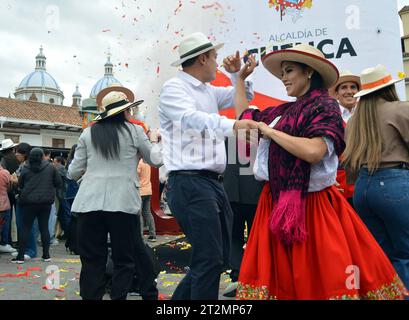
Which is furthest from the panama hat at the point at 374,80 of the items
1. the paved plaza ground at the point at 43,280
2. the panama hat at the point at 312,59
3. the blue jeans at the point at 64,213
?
the blue jeans at the point at 64,213

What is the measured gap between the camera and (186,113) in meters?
2.43

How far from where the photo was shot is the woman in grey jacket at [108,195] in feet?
10.5

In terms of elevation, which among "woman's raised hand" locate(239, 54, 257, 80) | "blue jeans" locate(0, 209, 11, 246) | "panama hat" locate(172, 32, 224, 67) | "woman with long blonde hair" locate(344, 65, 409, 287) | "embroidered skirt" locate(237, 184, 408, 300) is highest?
"panama hat" locate(172, 32, 224, 67)

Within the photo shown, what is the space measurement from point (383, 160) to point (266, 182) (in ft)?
3.45

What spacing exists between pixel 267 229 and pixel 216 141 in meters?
0.75

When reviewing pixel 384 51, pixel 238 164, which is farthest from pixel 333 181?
pixel 384 51

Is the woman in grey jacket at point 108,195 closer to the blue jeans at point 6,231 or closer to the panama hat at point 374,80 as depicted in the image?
the panama hat at point 374,80

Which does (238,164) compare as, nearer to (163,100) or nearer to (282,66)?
(163,100)

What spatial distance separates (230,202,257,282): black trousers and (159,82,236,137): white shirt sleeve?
1.83m

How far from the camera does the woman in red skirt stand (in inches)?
73.8

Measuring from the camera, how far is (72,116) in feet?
149

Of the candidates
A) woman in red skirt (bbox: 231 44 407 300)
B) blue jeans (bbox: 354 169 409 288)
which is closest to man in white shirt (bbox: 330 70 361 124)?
blue jeans (bbox: 354 169 409 288)

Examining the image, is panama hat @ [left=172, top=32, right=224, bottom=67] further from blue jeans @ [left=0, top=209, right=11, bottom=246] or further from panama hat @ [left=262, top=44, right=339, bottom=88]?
blue jeans @ [left=0, top=209, right=11, bottom=246]

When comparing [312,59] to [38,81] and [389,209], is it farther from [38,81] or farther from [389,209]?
[38,81]
